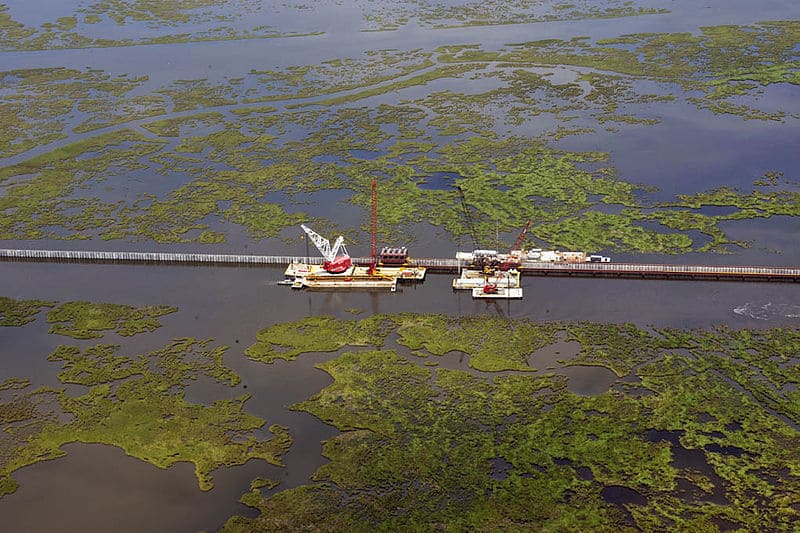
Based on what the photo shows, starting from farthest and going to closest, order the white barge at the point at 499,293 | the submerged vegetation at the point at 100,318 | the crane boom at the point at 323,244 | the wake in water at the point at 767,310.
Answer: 1. the crane boom at the point at 323,244
2. the white barge at the point at 499,293
3. the submerged vegetation at the point at 100,318
4. the wake in water at the point at 767,310

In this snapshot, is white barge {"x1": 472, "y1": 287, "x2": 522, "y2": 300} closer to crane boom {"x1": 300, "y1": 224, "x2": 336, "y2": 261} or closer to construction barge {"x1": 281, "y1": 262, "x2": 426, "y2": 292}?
construction barge {"x1": 281, "y1": 262, "x2": 426, "y2": 292}

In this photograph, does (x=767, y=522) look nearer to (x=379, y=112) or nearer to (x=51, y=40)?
(x=379, y=112)

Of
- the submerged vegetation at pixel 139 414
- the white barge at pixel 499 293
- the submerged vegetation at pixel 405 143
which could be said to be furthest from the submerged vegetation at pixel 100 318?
the white barge at pixel 499 293

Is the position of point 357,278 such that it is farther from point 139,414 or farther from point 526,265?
point 139,414

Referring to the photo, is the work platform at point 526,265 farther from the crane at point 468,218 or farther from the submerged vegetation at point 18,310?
the submerged vegetation at point 18,310

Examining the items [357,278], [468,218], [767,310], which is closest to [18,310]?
[357,278]

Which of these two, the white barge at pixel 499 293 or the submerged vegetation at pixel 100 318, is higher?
the white barge at pixel 499 293

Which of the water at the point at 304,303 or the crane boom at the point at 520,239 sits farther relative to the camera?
the crane boom at the point at 520,239

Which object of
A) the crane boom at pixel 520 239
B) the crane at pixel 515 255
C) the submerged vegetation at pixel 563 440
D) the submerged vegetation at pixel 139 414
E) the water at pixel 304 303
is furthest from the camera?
the crane boom at pixel 520 239

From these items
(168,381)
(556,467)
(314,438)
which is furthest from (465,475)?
(168,381)
